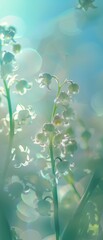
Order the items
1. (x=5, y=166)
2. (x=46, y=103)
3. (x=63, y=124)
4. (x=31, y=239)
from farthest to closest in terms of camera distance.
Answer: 1. (x=46, y=103)
2. (x=31, y=239)
3. (x=63, y=124)
4. (x=5, y=166)

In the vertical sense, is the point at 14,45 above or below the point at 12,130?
above

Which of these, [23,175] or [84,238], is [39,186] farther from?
[84,238]

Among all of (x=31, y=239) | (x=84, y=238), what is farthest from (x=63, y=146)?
(x=31, y=239)

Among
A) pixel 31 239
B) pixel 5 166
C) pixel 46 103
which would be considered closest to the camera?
pixel 5 166

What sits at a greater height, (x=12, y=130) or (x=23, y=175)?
(x=12, y=130)

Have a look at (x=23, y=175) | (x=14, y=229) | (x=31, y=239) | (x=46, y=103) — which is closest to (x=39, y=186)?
(x=23, y=175)

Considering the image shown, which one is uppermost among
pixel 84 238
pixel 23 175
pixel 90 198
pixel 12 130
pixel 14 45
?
pixel 14 45

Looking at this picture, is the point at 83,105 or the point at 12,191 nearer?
the point at 12,191

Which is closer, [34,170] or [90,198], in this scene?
[90,198]

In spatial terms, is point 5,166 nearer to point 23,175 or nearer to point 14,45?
point 23,175
